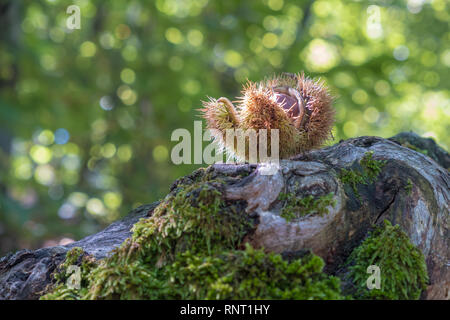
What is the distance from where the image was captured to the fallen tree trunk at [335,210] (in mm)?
1889

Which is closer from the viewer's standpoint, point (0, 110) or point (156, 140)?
point (0, 110)

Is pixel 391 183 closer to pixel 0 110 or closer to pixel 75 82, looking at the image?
pixel 0 110

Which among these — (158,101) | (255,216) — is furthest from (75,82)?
(255,216)

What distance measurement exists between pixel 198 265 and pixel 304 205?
0.63 meters

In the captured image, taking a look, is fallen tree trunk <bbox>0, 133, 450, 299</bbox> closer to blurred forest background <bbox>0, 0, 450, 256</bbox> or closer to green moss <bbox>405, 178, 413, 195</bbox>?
green moss <bbox>405, 178, 413, 195</bbox>

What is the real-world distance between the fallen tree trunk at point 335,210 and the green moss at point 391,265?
0.08 m

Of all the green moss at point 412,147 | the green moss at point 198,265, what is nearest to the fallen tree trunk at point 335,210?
the green moss at point 198,265

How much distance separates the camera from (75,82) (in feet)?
23.0

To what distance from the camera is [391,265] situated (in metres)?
1.82

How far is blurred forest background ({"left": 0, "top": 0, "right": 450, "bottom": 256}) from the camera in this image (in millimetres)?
6180

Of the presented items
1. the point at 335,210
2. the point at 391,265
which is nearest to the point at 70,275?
the point at 335,210

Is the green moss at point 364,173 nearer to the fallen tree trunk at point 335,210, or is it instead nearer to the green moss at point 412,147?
the fallen tree trunk at point 335,210

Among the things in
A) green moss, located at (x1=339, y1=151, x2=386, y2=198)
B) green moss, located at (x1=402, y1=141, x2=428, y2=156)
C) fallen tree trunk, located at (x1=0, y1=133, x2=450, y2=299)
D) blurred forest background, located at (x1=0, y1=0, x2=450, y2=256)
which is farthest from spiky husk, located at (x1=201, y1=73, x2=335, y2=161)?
blurred forest background, located at (x1=0, y1=0, x2=450, y2=256)

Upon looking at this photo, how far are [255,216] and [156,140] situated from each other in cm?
600
